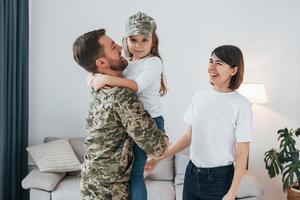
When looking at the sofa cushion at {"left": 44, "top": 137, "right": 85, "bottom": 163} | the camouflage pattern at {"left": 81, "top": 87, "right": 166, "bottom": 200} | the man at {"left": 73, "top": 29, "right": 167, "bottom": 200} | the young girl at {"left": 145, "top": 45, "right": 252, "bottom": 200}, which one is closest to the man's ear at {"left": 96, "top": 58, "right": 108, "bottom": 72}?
the man at {"left": 73, "top": 29, "right": 167, "bottom": 200}

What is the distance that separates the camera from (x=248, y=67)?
4086mm

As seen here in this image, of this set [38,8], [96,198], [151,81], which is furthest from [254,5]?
[96,198]

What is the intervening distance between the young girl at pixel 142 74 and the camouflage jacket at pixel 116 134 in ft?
0.19

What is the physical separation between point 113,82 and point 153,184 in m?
2.21

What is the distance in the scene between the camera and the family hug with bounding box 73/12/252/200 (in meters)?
1.50

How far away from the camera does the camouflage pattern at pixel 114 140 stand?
57.6 inches

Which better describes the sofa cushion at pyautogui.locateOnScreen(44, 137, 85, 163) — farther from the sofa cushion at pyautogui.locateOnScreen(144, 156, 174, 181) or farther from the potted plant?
the potted plant

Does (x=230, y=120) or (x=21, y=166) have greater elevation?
(x=230, y=120)

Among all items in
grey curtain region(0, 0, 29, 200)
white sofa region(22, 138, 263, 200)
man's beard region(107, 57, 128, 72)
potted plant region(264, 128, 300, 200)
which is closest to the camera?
man's beard region(107, 57, 128, 72)

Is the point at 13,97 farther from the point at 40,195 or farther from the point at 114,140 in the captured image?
the point at 114,140

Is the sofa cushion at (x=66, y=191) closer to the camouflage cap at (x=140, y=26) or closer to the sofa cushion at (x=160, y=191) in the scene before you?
the sofa cushion at (x=160, y=191)

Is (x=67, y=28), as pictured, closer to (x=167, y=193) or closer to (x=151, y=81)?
(x=167, y=193)

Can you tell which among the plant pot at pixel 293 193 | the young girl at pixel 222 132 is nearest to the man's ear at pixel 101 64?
the young girl at pixel 222 132

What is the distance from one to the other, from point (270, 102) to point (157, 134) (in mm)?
2873
